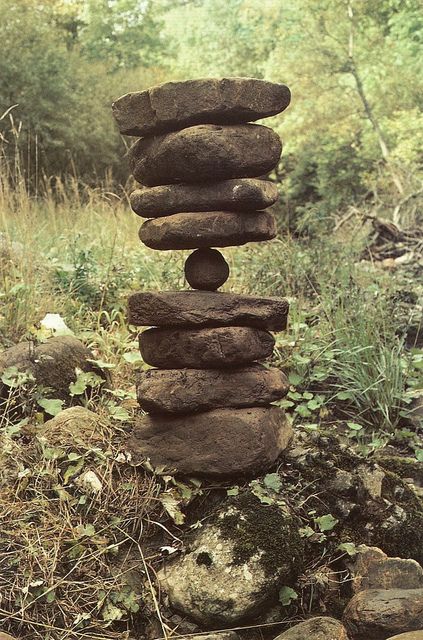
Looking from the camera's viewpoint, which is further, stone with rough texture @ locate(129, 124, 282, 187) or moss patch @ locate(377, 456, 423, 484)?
moss patch @ locate(377, 456, 423, 484)

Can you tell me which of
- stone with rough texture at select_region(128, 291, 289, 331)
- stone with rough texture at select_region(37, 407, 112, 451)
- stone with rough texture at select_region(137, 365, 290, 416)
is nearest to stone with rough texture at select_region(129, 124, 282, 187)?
stone with rough texture at select_region(128, 291, 289, 331)

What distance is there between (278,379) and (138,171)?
46.4 inches

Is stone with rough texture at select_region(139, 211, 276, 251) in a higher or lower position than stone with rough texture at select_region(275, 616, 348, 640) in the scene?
higher

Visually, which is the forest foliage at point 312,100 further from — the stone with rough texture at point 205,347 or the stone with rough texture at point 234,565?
the stone with rough texture at point 234,565

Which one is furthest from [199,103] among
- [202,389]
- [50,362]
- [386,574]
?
[386,574]

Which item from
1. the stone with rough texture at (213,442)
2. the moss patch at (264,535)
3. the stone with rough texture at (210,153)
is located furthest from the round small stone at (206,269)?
the moss patch at (264,535)

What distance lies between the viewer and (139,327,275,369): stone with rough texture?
11.5 feet

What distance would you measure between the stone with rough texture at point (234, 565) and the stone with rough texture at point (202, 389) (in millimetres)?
468

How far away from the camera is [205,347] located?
3.50 meters

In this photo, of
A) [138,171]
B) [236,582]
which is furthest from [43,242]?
[236,582]

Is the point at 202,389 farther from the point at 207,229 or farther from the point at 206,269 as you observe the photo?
the point at 207,229

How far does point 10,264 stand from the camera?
18.6ft

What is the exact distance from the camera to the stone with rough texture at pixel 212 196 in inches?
135

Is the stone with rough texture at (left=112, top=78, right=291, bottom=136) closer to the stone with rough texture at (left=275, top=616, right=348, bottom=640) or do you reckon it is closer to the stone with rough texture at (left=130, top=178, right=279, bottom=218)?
the stone with rough texture at (left=130, top=178, right=279, bottom=218)
